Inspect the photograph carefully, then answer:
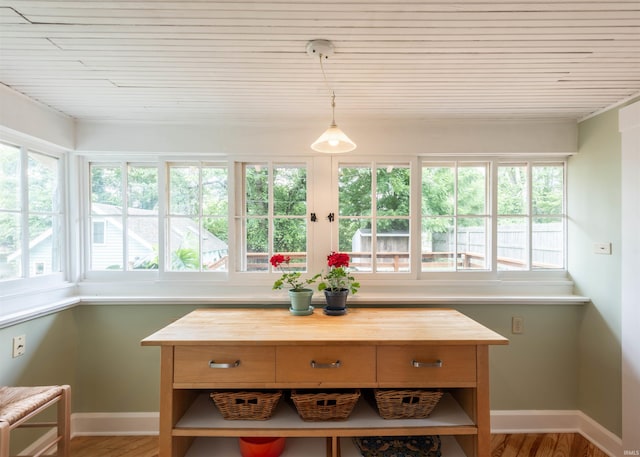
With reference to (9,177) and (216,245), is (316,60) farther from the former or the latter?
(9,177)

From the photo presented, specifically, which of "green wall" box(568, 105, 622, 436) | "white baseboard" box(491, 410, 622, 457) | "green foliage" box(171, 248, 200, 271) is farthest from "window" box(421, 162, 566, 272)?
"green foliage" box(171, 248, 200, 271)

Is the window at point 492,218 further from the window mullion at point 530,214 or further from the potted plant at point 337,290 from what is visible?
the potted plant at point 337,290

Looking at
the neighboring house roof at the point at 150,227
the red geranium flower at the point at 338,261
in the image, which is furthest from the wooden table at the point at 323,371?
the neighboring house roof at the point at 150,227

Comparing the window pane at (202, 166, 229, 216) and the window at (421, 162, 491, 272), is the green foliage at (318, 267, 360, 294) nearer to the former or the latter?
the window at (421, 162, 491, 272)

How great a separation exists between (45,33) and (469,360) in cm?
231

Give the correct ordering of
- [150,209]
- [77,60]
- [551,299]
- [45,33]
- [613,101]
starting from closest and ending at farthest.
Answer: [45,33] → [77,60] → [613,101] → [551,299] → [150,209]

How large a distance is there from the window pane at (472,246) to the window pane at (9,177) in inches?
113

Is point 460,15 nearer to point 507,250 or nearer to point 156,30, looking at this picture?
point 156,30

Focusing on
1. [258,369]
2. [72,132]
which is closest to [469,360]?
[258,369]

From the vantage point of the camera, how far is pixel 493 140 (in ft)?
7.43

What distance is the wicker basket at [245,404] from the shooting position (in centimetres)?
154

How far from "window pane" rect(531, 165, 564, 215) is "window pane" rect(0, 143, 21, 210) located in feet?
11.2

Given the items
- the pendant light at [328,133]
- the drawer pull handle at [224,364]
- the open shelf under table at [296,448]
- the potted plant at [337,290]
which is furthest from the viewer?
the potted plant at [337,290]

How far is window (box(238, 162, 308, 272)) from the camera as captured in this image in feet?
7.59
